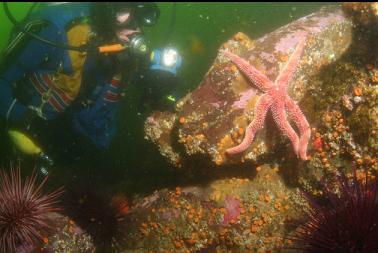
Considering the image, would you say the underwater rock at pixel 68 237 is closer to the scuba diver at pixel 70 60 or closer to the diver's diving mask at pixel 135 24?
the scuba diver at pixel 70 60

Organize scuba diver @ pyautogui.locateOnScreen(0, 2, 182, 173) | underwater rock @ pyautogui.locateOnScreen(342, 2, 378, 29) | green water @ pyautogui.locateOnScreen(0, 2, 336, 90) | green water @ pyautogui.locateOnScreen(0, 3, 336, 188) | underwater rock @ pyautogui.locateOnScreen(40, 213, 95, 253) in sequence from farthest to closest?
Result: 1. green water @ pyautogui.locateOnScreen(0, 2, 336, 90)
2. green water @ pyautogui.locateOnScreen(0, 3, 336, 188)
3. underwater rock @ pyautogui.locateOnScreen(40, 213, 95, 253)
4. scuba diver @ pyautogui.locateOnScreen(0, 2, 182, 173)
5. underwater rock @ pyautogui.locateOnScreen(342, 2, 378, 29)

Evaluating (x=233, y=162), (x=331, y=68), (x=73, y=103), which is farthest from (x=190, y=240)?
(x=331, y=68)

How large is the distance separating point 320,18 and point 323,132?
205cm

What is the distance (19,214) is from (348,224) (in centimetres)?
425

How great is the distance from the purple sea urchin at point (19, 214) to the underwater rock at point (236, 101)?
77.3 inches

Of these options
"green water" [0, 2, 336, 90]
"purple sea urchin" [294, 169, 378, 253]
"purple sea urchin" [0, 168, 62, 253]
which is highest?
"purple sea urchin" [294, 169, 378, 253]

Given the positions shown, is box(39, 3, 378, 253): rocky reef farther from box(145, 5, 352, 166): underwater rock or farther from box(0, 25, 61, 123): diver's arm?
box(0, 25, 61, 123): diver's arm

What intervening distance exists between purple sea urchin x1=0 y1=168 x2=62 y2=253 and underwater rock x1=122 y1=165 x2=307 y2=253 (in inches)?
55.4

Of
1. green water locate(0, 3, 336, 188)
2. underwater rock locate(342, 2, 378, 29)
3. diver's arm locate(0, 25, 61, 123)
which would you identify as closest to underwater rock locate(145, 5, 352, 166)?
underwater rock locate(342, 2, 378, 29)

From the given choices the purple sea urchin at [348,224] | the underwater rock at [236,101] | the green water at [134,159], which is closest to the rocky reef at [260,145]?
the underwater rock at [236,101]

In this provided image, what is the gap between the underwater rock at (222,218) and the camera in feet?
15.5

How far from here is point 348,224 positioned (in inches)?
125

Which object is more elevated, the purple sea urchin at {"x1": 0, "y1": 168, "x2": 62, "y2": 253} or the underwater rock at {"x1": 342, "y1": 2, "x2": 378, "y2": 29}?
the underwater rock at {"x1": 342, "y1": 2, "x2": 378, "y2": 29}

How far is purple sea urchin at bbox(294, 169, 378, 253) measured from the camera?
3.08m
